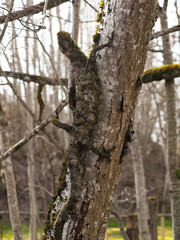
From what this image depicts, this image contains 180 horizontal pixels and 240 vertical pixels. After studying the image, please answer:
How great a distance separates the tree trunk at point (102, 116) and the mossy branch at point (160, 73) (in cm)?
226

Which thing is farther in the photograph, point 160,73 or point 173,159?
point 173,159

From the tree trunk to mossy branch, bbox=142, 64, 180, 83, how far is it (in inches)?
89.0

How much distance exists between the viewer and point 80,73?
183cm

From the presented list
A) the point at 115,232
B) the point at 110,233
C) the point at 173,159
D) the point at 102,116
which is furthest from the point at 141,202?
the point at 102,116

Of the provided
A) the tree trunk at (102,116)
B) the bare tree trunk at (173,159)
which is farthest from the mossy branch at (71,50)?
the bare tree trunk at (173,159)

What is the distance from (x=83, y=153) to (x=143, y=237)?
464cm

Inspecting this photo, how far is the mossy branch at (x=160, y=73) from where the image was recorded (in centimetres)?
402

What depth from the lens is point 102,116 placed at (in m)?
1.75

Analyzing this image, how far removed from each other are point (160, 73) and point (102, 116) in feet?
8.36

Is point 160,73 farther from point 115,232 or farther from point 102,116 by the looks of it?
point 115,232

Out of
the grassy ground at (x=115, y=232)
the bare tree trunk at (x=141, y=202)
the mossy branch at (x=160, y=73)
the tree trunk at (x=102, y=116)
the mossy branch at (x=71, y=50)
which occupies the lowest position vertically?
the grassy ground at (x=115, y=232)

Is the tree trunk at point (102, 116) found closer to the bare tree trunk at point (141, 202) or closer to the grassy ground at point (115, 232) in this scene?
the bare tree trunk at point (141, 202)

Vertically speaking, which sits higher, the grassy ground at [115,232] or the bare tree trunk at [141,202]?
the bare tree trunk at [141,202]

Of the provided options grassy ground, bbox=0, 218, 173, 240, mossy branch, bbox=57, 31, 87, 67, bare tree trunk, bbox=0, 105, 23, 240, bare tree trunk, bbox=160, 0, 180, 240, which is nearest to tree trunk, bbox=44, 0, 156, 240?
mossy branch, bbox=57, 31, 87, 67
